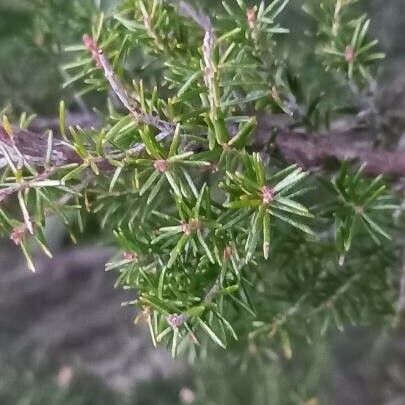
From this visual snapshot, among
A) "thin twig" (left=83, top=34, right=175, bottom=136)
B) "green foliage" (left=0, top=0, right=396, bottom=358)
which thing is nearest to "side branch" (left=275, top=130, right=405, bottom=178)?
"green foliage" (left=0, top=0, right=396, bottom=358)

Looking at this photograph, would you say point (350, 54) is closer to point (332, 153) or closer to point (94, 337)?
point (332, 153)

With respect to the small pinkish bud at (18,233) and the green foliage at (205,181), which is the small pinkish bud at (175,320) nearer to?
the green foliage at (205,181)

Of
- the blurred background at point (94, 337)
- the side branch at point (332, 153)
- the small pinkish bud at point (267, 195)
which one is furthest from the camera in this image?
the blurred background at point (94, 337)

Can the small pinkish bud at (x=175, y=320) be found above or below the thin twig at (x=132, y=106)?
below

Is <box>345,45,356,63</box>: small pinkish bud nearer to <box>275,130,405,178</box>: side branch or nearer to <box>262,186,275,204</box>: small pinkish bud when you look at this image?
<box>275,130,405,178</box>: side branch

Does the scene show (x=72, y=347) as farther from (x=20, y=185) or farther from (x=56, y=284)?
(x=20, y=185)

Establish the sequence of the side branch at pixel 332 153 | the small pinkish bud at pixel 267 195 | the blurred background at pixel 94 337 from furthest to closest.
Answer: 1. the blurred background at pixel 94 337
2. the side branch at pixel 332 153
3. the small pinkish bud at pixel 267 195

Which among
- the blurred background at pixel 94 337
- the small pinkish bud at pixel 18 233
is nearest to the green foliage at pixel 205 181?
the small pinkish bud at pixel 18 233

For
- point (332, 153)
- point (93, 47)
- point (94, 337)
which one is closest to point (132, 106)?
point (93, 47)
